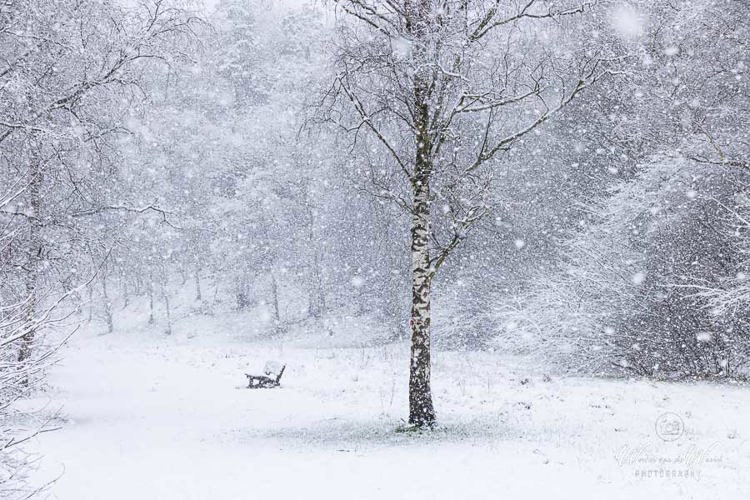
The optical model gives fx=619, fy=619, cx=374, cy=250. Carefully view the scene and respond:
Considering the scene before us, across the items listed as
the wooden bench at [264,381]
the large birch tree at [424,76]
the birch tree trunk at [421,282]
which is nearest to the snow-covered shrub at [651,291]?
the large birch tree at [424,76]

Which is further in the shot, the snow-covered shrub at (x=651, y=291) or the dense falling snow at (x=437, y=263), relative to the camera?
the snow-covered shrub at (x=651, y=291)

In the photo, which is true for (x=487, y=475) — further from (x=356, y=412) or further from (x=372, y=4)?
(x=372, y=4)

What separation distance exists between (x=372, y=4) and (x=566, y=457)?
798 centimetres

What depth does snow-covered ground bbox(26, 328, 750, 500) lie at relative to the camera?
7.43 metres

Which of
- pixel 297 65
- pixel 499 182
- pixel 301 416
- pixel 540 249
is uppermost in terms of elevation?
pixel 297 65

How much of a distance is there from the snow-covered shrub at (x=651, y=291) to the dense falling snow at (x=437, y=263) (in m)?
0.07

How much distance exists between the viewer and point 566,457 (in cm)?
846

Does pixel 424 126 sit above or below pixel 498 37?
below

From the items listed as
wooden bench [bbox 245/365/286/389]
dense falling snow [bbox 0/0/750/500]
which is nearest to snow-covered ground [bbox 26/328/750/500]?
dense falling snow [bbox 0/0/750/500]

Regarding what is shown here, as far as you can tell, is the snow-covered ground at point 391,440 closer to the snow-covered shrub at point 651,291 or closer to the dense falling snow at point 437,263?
the dense falling snow at point 437,263

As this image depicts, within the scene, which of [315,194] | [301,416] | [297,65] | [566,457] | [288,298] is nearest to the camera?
[566,457]

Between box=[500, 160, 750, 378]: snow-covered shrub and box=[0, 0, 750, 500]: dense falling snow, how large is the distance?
72 millimetres

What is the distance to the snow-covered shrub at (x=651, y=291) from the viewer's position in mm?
16172

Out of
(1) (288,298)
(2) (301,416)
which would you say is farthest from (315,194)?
(2) (301,416)
